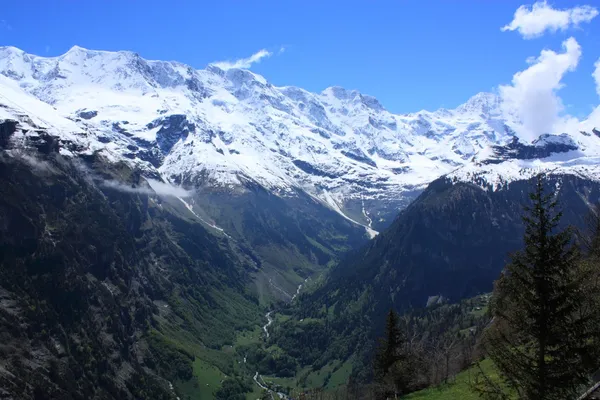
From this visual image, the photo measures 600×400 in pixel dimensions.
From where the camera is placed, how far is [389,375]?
79.4 metres

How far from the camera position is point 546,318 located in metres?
29.0

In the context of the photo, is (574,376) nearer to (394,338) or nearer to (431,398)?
(431,398)

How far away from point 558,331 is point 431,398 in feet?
119

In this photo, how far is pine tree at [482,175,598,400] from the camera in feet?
92.3

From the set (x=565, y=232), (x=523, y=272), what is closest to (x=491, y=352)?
(x=523, y=272)

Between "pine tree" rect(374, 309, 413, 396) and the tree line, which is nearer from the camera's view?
the tree line

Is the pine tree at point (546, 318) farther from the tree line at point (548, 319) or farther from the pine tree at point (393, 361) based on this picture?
the pine tree at point (393, 361)

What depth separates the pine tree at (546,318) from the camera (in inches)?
1108

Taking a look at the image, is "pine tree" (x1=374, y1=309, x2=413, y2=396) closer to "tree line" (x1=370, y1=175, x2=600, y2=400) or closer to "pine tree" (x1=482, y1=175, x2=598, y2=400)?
"tree line" (x1=370, y1=175, x2=600, y2=400)

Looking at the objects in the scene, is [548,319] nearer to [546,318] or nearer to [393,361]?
[546,318]

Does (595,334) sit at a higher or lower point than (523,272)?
lower

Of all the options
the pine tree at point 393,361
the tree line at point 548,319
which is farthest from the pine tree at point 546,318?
the pine tree at point 393,361

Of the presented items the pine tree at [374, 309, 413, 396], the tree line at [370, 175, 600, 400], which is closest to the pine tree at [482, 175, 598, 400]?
the tree line at [370, 175, 600, 400]

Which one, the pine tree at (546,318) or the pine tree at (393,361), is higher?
the pine tree at (546,318)
